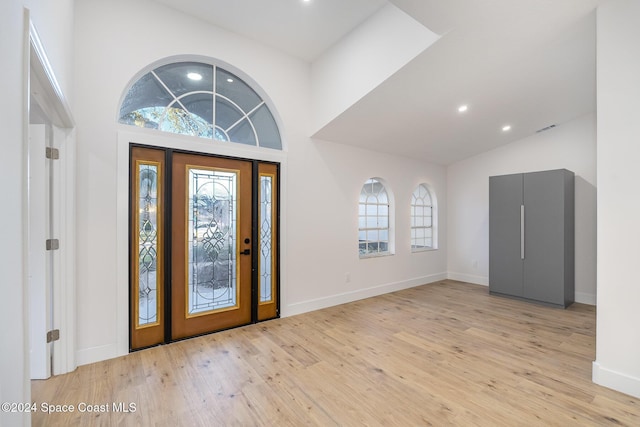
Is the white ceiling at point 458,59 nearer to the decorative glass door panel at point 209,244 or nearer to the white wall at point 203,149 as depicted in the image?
the white wall at point 203,149

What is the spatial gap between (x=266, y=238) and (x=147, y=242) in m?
1.35

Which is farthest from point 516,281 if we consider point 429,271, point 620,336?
point 620,336

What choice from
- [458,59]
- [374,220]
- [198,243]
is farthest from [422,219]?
[198,243]

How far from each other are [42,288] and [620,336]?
15.0ft

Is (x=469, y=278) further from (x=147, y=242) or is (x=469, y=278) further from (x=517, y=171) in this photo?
(x=147, y=242)

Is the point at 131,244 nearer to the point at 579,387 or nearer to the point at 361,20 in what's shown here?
the point at 361,20

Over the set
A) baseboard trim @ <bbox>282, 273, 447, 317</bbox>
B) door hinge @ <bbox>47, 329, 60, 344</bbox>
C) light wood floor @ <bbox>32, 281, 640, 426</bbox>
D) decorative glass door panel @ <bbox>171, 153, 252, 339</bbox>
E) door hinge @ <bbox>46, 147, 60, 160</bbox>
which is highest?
door hinge @ <bbox>46, 147, 60, 160</bbox>

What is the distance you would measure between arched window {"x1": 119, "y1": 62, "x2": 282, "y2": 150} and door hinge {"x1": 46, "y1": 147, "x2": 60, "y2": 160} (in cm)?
64

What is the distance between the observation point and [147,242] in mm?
2910

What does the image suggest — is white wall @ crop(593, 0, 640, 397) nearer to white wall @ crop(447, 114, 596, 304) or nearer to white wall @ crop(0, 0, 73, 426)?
white wall @ crop(447, 114, 596, 304)

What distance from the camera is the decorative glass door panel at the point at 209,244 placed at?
306cm

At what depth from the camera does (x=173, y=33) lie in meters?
3.03

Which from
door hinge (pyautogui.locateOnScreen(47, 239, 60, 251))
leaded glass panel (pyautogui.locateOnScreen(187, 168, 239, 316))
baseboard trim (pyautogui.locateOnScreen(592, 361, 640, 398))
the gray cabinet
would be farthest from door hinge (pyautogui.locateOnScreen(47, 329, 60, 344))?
the gray cabinet

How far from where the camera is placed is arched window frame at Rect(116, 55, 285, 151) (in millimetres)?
2994
